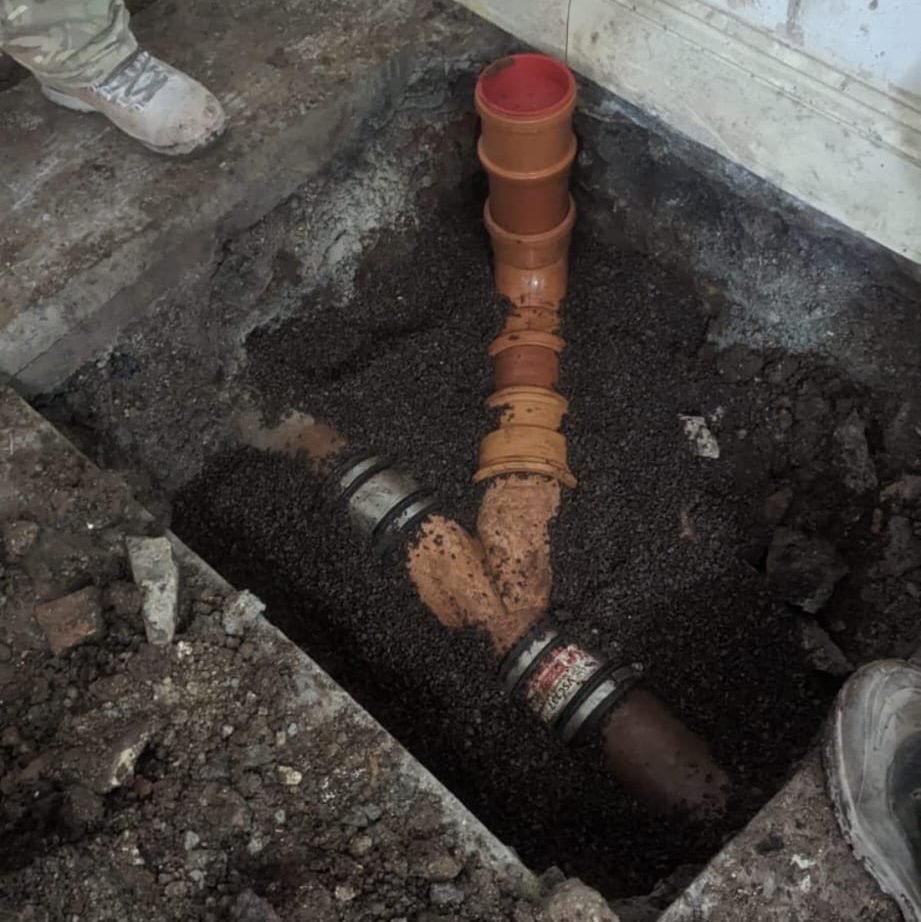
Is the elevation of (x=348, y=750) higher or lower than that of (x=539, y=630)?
higher

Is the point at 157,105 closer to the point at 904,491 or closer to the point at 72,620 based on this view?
the point at 72,620

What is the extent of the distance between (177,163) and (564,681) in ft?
5.13

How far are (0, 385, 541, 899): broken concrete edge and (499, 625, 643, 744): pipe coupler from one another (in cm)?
48

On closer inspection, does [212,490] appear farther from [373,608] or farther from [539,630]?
[539,630]

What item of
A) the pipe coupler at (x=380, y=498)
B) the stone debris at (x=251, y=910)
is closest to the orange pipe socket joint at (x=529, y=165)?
the pipe coupler at (x=380, y=498)

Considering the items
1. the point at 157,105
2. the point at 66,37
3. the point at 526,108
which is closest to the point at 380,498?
the point at 526,108

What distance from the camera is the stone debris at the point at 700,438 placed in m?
2.89

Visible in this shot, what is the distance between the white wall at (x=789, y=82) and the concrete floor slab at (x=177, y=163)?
0.49m

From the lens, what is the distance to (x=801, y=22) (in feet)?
7.47

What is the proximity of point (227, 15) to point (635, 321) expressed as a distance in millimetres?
1397

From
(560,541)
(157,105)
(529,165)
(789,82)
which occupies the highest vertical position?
(789,82)

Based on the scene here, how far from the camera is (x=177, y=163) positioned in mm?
2732

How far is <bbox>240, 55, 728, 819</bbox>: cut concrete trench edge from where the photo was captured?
2.33 metres

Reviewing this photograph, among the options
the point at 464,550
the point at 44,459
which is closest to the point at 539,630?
the point at 464,550
